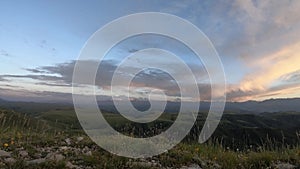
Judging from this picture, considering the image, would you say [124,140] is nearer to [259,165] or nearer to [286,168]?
[259,165]

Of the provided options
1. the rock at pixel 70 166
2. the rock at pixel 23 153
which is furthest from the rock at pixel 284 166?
the rock at pixel 23 153

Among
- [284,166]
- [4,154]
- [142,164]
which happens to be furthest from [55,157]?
[284,166]

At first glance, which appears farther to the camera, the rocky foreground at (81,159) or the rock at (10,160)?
the rocky foreground at (81,159)

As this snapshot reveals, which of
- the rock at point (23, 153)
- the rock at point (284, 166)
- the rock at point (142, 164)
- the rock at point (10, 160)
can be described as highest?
the rock at point (23, 153)

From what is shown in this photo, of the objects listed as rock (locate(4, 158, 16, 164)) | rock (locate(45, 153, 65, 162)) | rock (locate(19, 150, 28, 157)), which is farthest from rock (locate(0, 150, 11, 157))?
rock (locate(45, 153, 65, 162))

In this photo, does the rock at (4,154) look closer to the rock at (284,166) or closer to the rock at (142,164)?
the rock at (142,164)

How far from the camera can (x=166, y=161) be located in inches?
315

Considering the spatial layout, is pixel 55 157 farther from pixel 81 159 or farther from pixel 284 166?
pixel 284 166

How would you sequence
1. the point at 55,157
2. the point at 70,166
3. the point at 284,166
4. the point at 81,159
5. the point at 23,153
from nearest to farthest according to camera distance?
the point at 70,166
the point at 55,157
the point at 81,159
the point at 23,153
the point at 284,166

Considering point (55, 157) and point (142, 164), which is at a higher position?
point (55, 157)

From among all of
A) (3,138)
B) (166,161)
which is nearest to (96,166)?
(166,161)

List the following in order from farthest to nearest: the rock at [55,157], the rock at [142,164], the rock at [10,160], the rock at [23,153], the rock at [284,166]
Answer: the rock at [284,166] → the rock at [23,153] → the rock at [142,164] → the rock at [55,157] → the rock at [10,160]

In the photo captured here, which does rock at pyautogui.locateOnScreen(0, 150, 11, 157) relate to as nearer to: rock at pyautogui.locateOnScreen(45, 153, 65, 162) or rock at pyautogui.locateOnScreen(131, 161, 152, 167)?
rock at pyautogui.locateOnScreen(45, 153, 65, 162)

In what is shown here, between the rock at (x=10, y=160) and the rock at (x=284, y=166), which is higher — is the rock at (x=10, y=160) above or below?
above
